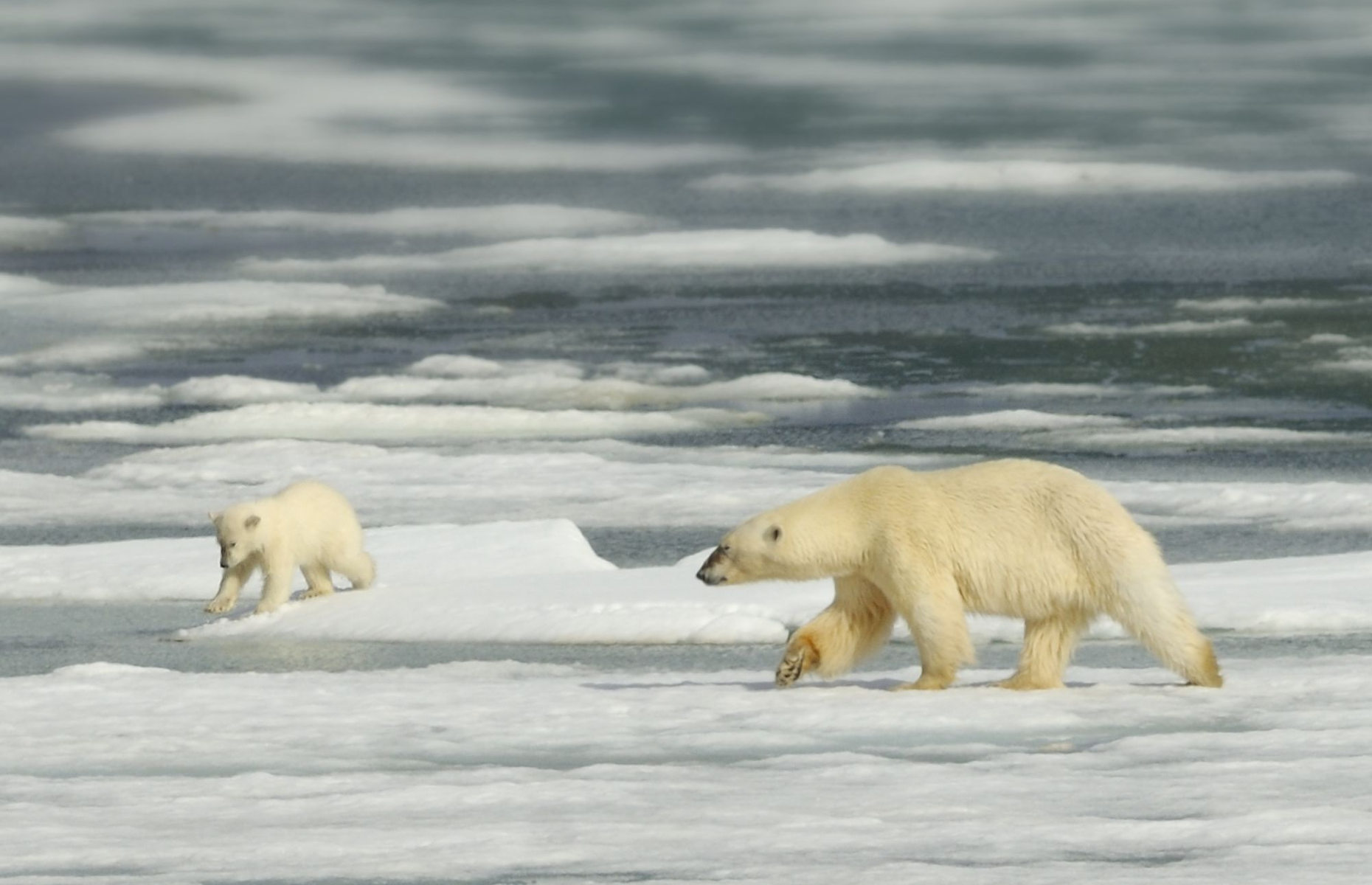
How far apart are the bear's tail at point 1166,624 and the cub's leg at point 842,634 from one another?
0.68 meters

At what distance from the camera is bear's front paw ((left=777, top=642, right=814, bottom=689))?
6.41m

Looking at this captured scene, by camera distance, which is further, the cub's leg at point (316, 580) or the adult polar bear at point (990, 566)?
the cub's leg at point (316, 580)

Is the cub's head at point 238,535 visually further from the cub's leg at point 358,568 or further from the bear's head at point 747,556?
the bear's head at point 747,556

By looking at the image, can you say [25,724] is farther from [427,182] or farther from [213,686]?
[427,182]

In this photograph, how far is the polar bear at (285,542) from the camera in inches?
340

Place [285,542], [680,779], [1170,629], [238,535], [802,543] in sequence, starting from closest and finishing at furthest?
[680,779] < [1170,629] < [802,543] < [238,535] < [285,542]

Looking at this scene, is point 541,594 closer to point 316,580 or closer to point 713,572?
point 316,580

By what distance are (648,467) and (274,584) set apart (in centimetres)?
367

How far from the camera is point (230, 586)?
→ 8.75m

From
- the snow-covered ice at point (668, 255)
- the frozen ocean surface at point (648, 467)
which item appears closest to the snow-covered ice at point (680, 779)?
the frozen ocean surface at point (648, 467)

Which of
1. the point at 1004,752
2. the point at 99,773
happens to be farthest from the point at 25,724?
the point at 1004,752

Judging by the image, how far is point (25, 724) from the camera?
604 cm

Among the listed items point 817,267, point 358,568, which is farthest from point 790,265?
point 358,568

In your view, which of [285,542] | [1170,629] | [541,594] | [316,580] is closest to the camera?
[1170,629]
